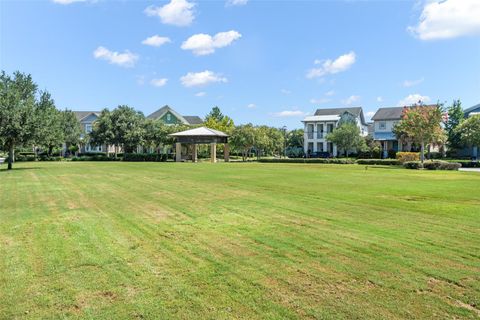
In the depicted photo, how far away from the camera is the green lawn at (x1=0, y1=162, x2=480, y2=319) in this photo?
449 centimetres

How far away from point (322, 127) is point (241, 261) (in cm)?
7274

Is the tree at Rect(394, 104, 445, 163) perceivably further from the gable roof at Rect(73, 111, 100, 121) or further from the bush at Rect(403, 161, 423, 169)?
the gable roof at Rect(73, 111, 100, 121)

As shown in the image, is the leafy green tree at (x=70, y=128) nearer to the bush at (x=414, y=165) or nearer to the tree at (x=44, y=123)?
the tree at (x=44, y=123)

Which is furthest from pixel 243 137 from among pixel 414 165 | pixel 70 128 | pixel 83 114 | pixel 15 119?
pixel 83 114

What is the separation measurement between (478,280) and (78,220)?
8.06 m

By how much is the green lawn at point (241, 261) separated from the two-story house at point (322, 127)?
215ft

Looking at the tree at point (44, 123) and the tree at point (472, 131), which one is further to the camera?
the tree at point (472, 131)

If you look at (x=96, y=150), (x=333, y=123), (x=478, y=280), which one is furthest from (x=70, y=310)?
(x=96, y=150)

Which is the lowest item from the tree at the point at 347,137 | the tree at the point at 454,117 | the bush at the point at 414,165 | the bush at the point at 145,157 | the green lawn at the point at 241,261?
the green lawn at the point at 241,261

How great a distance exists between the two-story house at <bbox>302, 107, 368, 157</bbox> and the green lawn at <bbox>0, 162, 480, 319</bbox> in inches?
2578

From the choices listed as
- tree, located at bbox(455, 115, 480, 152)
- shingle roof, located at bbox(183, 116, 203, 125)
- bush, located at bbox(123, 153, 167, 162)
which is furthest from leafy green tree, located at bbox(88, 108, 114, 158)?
tree, located at bbox(455, 115, 480, 152)

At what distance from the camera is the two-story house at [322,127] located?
7538 centimetres

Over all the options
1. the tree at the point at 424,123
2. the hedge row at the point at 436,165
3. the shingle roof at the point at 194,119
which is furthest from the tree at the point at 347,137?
the shingle roof at the point at 194,119

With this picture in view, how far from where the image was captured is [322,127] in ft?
251
